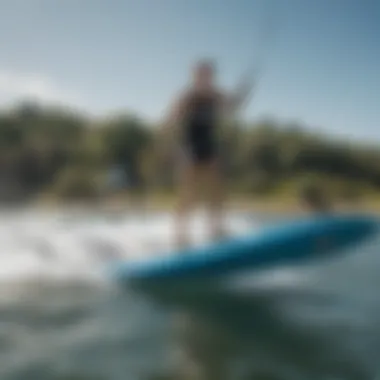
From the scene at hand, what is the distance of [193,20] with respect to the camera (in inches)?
69.9

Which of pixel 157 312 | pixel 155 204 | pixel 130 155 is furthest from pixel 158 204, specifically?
pixel 157 312

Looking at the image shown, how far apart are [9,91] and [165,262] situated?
65cm

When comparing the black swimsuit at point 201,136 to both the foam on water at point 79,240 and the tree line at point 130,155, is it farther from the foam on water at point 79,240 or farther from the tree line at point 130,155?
the foam on water at point 79,240

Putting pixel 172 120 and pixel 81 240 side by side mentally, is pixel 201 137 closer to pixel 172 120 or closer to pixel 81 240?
pixel 172 120

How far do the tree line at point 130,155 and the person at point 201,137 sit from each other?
4cm

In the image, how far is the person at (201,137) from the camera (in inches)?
70.7

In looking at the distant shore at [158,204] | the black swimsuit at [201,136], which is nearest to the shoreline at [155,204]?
the distant shore at [158,204]

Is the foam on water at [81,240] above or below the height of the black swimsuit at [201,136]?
below

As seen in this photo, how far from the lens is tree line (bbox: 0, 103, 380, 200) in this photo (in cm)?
176

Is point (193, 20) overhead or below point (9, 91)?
overhead

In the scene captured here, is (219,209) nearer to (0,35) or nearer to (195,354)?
(195,354)

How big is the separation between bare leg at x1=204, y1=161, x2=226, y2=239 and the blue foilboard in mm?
65

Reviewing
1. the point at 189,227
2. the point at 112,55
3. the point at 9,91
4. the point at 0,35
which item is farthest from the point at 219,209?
the point at 0,35

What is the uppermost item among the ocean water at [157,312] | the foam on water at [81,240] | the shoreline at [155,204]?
the shoreline at [155,204]
